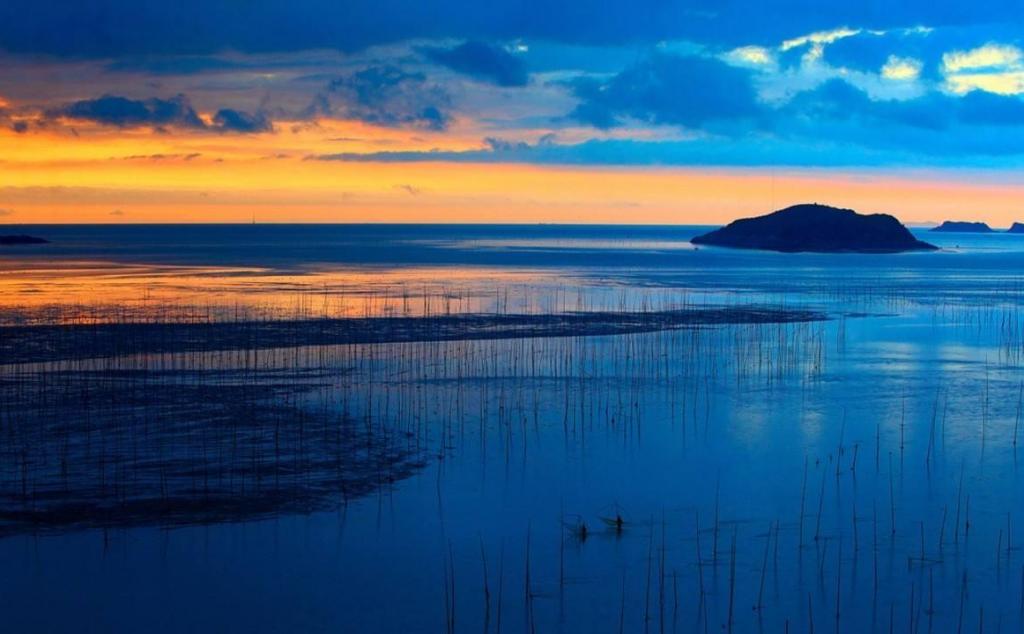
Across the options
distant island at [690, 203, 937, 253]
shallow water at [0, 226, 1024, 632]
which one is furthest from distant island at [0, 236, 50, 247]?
shallow water at [0, 226, 1024, 632]

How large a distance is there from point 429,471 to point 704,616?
5991 mm

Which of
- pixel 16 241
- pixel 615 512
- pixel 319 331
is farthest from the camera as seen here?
pixel 16 241

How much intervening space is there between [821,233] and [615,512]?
14280cm

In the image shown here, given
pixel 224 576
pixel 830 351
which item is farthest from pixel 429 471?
pixel 830 351

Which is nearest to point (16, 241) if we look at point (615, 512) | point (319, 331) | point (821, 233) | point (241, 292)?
point (241, 292)

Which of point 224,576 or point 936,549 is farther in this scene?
point 936,549

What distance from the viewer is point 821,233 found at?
150 m

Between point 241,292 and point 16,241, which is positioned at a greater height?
point 16,241

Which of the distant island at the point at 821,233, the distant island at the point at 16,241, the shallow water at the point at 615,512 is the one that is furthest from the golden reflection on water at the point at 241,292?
the distant island at the point at 821,233

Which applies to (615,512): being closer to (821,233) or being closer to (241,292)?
(241,292)

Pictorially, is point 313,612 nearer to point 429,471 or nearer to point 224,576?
point 224,576

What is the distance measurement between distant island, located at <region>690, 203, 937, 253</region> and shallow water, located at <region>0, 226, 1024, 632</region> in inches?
4737

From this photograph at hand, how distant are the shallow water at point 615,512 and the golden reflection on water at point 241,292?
10.3 metres

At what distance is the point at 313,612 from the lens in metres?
11.2
